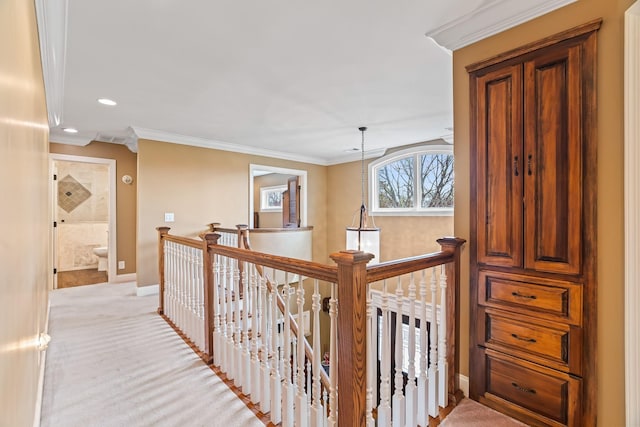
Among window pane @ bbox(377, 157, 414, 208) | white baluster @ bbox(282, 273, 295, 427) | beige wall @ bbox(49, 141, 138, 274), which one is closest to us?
white baluster @ bbox(282, 273, 295, 427)

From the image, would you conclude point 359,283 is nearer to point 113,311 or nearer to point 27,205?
point 27,205

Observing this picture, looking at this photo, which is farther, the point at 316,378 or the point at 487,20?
the point at 487,20

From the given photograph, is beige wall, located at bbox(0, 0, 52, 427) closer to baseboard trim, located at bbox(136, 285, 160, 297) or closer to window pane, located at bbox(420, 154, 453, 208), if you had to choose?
baseboard trim, located at bbox(136, 285, 160, 297)

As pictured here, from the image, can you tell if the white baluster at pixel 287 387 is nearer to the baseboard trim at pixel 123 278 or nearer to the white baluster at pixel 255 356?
the white baluster at pixel 255 356

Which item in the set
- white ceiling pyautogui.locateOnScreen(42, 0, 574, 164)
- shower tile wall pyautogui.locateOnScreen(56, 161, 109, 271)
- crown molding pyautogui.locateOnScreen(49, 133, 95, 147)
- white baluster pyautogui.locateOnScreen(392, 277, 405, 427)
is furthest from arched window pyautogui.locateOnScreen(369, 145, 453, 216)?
shower tile wall pyautogui.locateOnScreen(56, 161, 109, 271)

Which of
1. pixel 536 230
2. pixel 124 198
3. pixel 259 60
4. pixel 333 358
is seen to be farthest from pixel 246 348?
pixel 124 198

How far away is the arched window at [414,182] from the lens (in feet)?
A: 15.6

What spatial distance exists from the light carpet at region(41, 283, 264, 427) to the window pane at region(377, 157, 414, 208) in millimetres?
4080

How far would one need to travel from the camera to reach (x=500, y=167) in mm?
1750

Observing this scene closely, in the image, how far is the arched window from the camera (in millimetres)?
4750

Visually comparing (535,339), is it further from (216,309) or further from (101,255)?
(101,255)

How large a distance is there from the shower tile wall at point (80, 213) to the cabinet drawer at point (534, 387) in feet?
24.0

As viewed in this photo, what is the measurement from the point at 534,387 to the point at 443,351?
0.47m

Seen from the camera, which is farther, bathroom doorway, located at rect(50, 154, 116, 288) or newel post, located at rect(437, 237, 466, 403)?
bathroom doorway, located at rect(50, 154, 116, 288)
